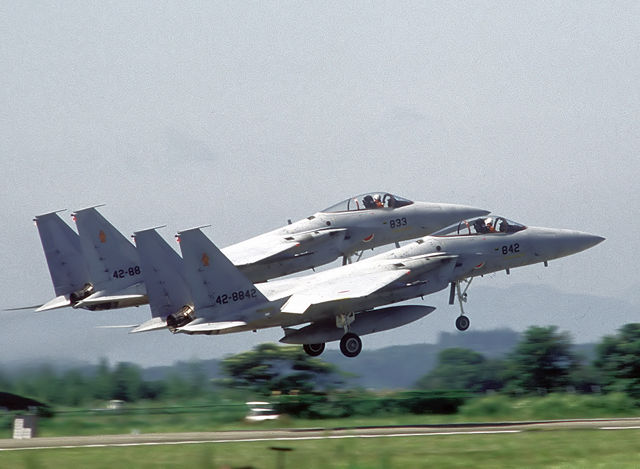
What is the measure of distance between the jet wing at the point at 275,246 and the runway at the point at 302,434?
31.7 ft

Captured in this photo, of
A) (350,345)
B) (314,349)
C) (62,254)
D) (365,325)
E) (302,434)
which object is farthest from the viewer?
(62,254)

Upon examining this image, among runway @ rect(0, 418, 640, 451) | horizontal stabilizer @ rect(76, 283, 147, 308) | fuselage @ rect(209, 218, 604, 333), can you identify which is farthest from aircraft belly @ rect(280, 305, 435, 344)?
horizontal stabilizer @ rect(76, 283, 147, 308)

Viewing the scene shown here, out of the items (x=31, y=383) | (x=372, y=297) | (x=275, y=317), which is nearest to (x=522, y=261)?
(x=372, y=297)

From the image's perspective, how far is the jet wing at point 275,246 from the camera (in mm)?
39969

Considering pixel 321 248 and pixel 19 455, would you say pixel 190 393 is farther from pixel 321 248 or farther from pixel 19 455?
pixel 19 455

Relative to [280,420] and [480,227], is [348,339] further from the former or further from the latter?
[480,227]

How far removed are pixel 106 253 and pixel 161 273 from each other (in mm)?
6458

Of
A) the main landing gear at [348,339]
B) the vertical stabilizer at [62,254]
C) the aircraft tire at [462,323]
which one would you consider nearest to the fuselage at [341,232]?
the main landing gear at [348,339]

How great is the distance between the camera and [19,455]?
2591 cm

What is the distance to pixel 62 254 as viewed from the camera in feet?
146

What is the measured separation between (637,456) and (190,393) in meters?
20.1

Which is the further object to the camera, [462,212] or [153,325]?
[462,212]

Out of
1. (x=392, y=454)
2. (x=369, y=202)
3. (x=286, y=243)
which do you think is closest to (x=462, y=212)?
(x=369, y=202)

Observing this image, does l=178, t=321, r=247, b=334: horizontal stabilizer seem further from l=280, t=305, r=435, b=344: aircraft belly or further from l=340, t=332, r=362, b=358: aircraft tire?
l=340, t=332, r=362, b=358: aircraft tire
